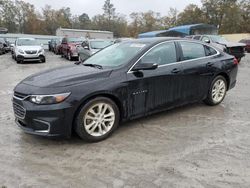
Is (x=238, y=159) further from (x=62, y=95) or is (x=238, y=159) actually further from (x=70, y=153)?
(x=62, y=95)

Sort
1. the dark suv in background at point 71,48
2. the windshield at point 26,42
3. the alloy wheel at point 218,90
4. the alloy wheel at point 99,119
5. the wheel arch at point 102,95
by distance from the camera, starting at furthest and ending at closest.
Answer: the dark suv in background at point 71,48, the windshield at point 26,42, the alloy wheel at point 218,90, the alloy wheel at point 99,119, the wheel arch at point 102,95

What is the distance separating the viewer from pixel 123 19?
81.8 m

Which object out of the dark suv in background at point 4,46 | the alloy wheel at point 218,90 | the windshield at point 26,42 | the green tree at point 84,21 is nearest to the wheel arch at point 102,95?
the alloy wheel at point 218,90

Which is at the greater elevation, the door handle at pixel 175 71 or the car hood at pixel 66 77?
the door handle at pixel 175 71

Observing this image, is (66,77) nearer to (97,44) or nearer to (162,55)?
(162,55)

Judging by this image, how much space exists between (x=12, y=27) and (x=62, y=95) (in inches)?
2834

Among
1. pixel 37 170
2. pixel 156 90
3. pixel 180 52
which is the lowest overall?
pixel 37 170

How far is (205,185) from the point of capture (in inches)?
125

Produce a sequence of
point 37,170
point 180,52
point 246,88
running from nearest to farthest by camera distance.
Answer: point 37,170
point 180,52
point 246,88

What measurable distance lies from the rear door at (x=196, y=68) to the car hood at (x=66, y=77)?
1.71 metres

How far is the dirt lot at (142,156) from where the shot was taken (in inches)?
130

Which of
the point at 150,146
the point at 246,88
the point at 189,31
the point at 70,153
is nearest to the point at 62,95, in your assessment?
the point at 70,153

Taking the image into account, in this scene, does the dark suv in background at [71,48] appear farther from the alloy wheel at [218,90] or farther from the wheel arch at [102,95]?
the wheel arch at [102,95]

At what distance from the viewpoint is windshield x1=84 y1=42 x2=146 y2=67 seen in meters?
4.89
